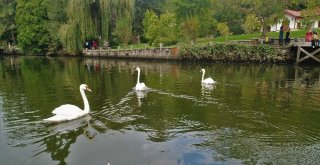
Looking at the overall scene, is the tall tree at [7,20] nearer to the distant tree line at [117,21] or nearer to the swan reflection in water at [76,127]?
the distant tree line at [117,21]

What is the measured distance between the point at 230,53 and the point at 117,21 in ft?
67.4

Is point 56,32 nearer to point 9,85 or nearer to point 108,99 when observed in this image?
point 9,85

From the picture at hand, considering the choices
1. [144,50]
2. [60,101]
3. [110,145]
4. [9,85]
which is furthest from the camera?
[144,50]

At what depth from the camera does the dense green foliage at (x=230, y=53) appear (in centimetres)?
3875

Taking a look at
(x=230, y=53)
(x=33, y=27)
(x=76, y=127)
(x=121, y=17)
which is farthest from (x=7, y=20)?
(x=76, y=127)

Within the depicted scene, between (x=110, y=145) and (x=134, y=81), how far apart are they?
14541 mm

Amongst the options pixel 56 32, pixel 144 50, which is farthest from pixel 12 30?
pixel 144 50

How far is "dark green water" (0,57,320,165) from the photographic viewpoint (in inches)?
410

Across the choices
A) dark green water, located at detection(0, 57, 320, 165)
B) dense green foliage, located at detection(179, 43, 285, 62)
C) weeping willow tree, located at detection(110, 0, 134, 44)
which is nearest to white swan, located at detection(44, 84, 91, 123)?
dark green water, located at detection(0, 57, 320, 165)

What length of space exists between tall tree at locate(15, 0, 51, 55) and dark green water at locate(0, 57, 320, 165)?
4258 cm

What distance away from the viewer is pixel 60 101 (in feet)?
60.1

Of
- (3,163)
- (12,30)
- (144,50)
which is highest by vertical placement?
(12,30)

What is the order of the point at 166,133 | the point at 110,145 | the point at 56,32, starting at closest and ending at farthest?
the point at 110,145
the point at 166,133
the point at 56,32

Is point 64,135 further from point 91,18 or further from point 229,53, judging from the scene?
point 91,18
